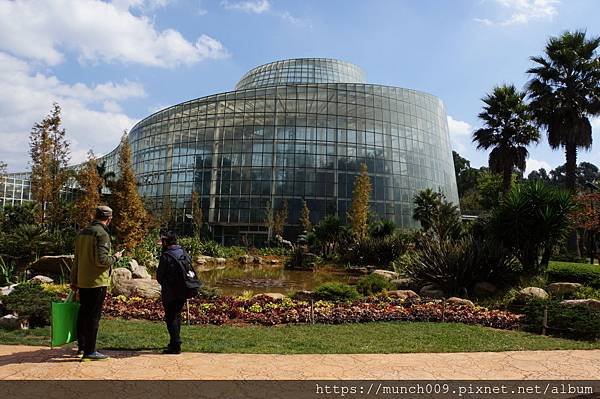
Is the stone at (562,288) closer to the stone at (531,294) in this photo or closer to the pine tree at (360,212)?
the stone at (531,294)

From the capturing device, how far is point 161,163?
45625 mm

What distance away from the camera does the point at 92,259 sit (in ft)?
17.9

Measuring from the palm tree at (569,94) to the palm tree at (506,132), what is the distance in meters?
3.47

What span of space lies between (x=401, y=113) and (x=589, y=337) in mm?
39103

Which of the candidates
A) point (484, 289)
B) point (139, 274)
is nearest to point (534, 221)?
point (484, 289)

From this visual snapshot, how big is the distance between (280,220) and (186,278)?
32.4 metres

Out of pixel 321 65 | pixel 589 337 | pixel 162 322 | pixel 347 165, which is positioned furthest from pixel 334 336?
pixel 321 65

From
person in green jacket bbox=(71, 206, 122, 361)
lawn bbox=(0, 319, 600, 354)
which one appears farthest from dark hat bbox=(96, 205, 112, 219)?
lawn bbox=(0, 319, 600, 354)

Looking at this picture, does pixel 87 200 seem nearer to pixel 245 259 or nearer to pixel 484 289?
pixel 245 259

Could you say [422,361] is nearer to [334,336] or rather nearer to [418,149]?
[334,336]

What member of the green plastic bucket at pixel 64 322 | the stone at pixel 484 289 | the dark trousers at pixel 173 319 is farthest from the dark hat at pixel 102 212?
the stone at pixel 484 289

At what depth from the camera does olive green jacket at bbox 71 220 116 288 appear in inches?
216

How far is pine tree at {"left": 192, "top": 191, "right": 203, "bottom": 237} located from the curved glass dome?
1944cm

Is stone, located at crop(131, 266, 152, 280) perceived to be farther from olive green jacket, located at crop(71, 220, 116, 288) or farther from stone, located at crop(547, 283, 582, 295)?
stone, located at crop(547, 283, 582, 295)
